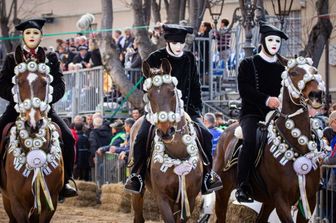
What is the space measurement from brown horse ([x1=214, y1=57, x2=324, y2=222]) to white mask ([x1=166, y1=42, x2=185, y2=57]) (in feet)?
5.16

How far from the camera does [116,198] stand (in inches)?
949

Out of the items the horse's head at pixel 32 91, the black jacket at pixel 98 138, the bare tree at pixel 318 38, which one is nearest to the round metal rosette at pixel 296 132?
the horse's head at pixel 32 91

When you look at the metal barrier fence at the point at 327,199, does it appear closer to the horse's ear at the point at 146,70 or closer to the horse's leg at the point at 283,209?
the horse's leg at the point at 283,209

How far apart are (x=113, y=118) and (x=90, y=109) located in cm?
146

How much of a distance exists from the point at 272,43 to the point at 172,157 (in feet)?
8.40

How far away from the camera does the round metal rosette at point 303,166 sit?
15.3m

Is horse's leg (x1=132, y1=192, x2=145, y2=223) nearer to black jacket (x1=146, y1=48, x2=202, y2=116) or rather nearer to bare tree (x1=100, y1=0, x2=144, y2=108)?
black jacket (x1=146, y1=48, x2=202, y2=116)

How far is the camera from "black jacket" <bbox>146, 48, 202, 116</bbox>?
53.2 ft

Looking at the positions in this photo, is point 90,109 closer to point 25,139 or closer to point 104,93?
point 104,93

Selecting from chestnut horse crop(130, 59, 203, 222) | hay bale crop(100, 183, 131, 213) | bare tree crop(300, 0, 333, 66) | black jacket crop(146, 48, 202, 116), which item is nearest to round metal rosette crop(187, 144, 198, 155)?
chestnut horse crop(130, 59, 203, 222)

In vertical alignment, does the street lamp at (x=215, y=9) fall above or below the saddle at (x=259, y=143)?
above

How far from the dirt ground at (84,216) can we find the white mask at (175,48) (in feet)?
20.9

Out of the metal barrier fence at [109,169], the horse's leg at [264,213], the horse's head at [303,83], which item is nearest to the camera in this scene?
the horse's head at [303,83]

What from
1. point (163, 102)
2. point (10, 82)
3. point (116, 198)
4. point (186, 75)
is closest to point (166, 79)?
point (163, 102)
